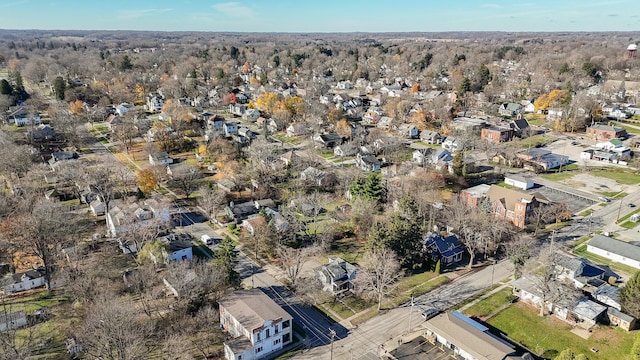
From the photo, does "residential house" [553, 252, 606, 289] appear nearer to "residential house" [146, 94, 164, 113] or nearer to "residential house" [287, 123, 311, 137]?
"residential house" [287, 123, 311, 137]

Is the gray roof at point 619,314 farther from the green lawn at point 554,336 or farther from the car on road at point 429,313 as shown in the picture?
the car on road at point 429,313

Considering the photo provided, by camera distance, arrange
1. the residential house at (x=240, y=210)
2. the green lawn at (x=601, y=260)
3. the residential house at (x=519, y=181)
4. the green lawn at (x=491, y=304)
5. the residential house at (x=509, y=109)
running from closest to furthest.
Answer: the green lawn at (x=491, y=304) < the green lawn at (x=601, y=260) < the residential house at (x=240, y=210) < the residential house at (x=519, y=181) < the residential house at (x=509, y=109)

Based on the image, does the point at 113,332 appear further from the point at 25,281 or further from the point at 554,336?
the point at 554,336

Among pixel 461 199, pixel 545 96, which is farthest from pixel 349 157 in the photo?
pixel 545 96

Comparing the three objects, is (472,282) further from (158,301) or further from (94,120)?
(94,120)

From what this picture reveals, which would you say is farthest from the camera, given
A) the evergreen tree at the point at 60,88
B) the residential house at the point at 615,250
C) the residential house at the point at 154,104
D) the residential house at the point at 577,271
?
the residential house at the point at 154,104

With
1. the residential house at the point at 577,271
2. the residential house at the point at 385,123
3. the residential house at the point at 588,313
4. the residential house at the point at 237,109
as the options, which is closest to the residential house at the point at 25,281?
the residential house at the point at 588,313

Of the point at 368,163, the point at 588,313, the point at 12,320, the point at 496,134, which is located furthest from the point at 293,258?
the point at 496,134

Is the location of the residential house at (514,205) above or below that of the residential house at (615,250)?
above
